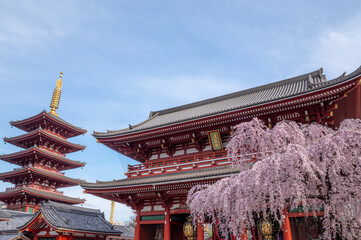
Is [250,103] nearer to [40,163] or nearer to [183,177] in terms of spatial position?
[183,177]

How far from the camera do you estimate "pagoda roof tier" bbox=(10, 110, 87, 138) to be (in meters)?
30.0

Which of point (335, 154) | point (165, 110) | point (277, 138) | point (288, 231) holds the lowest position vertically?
point (288, 231)

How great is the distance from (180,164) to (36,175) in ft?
70.8

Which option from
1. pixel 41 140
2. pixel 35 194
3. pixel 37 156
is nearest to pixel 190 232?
pixel 35 194

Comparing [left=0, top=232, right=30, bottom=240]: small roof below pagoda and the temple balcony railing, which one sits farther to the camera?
[left=0, top=232, right=30, bottom=240]: small roof below pagoda

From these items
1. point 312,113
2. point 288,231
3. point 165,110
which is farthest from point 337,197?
point 165,110

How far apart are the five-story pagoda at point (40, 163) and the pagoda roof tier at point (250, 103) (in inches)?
569

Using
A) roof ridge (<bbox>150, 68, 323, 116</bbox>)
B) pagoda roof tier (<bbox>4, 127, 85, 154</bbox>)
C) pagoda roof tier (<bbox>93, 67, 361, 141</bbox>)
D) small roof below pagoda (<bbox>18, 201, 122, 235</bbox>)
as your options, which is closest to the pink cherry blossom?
pagoda roof tier (<bbox>93, 67, 361, 141</bbox>)

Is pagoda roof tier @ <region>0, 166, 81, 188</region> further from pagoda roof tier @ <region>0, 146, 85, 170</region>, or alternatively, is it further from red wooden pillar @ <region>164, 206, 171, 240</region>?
→ red wooden pillar @ <region>164, 206, 171, 240</region>

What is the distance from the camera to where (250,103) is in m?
14.7

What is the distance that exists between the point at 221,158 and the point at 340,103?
20.2 ft

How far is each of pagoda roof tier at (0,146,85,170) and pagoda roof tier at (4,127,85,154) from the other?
1564mm

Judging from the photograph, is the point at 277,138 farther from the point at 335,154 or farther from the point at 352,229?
the point at 352,229

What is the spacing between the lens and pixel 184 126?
44.9 ft
